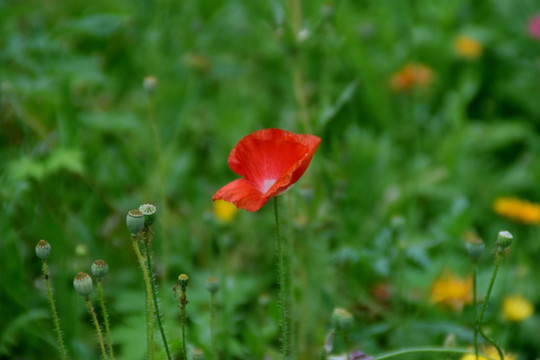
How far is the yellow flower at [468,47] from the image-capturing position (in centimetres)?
296

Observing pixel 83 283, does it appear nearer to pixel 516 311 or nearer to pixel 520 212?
pixel 516 311

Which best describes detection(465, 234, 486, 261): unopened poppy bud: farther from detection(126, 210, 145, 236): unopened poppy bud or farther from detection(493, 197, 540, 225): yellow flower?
detection(493, 197, 540, 225): yellow flower

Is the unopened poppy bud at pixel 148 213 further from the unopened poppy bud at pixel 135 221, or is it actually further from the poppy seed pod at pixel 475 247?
the poppy seed pod at pixel 475 247

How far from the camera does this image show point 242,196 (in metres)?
1.06

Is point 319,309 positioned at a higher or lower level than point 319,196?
lower

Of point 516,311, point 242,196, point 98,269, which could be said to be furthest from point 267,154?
point 516,311

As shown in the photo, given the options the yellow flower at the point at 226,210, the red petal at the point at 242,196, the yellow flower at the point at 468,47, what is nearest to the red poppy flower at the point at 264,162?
the red petal at the point at 242,196

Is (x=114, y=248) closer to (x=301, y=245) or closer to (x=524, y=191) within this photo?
(x=301, y=245)

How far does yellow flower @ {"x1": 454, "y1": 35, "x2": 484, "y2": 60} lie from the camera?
9.73 feet

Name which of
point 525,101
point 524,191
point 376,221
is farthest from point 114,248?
point 525,101

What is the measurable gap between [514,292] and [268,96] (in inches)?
60.6

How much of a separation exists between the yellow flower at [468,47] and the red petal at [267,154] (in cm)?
Result: 211

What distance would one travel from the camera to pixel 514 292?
196 centimetres

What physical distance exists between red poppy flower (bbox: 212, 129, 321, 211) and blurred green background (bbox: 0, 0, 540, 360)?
349 mm
